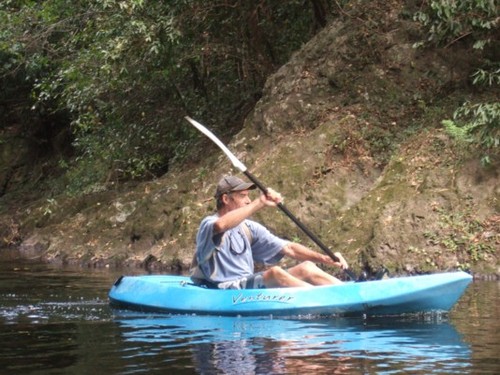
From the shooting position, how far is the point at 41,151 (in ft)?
88.0

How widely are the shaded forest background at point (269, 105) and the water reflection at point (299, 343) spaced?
4196mm

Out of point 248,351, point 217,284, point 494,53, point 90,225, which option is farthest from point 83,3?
point 248,351

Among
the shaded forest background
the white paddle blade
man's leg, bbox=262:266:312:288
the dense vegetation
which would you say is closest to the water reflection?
man's leg, bbox=262:266:312:288

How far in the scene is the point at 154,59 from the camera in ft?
56.6

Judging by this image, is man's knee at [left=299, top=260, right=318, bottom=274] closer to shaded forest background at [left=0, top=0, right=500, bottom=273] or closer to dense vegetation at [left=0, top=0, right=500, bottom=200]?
shaded forest background at [left=0, top=0, right=500, bottom=273]

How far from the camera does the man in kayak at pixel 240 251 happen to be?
342 inches

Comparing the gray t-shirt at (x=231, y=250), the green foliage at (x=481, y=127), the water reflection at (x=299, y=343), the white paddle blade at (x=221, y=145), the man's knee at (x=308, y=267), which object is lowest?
the water reflection at (x=299, y=343)

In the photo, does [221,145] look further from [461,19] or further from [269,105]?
[269,105]

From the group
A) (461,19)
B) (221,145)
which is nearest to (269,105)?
(461,19)

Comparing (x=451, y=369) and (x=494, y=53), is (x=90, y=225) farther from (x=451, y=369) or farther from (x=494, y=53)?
(x=451, y=369)

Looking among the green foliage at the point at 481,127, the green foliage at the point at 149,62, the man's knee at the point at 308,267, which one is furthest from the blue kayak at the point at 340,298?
the green foliage at the point at 149,62

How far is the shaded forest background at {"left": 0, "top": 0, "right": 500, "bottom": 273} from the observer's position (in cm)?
1345

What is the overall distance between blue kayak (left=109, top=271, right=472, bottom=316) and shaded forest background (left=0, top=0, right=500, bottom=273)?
3.87 m

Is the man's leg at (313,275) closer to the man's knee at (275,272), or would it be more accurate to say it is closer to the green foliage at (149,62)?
the man's knee at (275,272)
